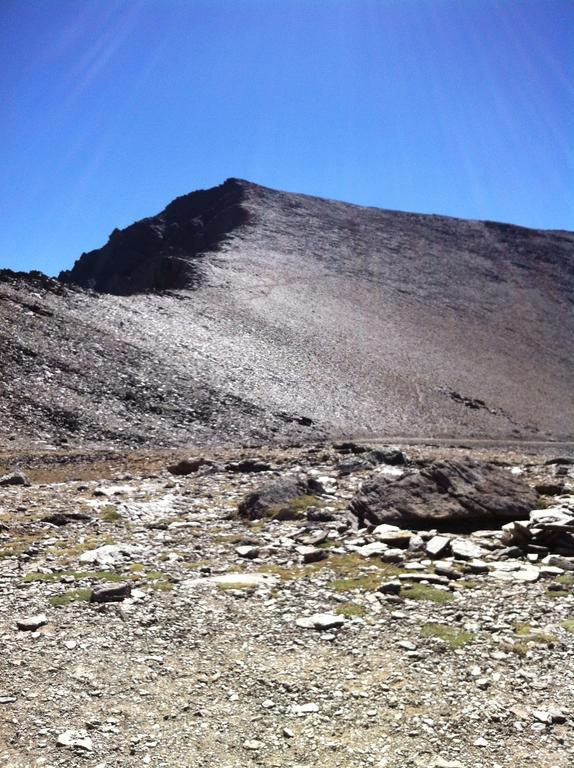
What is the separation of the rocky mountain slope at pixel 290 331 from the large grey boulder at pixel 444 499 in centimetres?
2344

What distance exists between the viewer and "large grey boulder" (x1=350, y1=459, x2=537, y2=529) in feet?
51.0

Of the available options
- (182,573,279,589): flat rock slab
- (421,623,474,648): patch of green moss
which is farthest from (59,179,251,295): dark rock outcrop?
(421,623,474,648): patch of green moss

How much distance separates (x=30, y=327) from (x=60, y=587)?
36922 mm

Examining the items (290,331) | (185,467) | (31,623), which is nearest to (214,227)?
(290,331)

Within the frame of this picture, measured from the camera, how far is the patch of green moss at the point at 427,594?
37.7 ft

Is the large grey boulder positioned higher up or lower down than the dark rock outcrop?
lower down

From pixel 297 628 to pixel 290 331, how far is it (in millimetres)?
57714

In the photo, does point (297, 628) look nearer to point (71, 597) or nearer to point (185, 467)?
point (71, 597)

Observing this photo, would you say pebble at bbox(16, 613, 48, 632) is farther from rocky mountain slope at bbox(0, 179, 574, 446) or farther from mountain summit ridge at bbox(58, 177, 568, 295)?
mountain summit ridge at bbox(58, 177, 568, 295)

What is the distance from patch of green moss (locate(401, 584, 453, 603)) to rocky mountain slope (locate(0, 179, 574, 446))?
27062mm

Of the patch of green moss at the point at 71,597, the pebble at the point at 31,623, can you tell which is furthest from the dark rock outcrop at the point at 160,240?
the pebble at the point at 31,623

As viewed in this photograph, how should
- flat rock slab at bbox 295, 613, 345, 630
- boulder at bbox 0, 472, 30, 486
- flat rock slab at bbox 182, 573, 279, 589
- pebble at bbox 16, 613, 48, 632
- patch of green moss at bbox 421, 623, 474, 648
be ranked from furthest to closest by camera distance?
boulder at bbox 0, 472, 30, 486 → flat rock slab at bbox 182, 573, 279, 589 → flat rock slab at bbox 295, 613, 345, 630 → pebble at bbox 16, 613, 48, 632 → patch of green moss at bbox 421, 623, 474, 648

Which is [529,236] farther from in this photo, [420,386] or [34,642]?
[34,642]

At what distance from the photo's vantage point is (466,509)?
15.8 meters
